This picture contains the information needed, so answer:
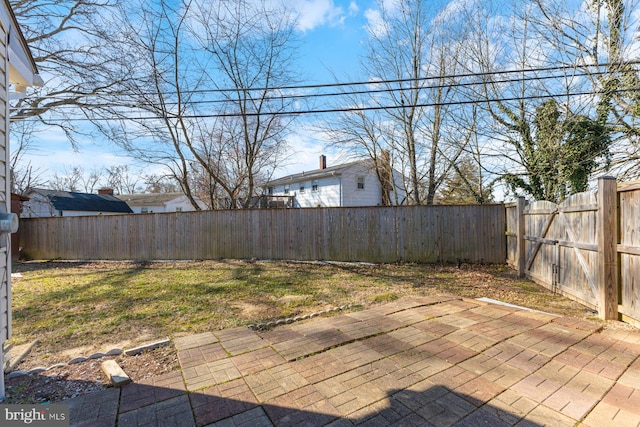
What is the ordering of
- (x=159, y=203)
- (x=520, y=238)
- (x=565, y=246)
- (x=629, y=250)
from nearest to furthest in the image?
(x=629, y=250), (x=565, y=246), (x=520, y=238), (x=159, y=203)

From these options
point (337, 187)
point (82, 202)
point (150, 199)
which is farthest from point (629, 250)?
point (150, 199)

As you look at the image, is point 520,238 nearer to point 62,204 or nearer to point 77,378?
point 77,378

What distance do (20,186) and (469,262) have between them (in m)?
25.1

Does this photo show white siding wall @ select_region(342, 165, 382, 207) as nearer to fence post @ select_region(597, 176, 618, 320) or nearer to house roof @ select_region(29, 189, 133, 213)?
fence post @ select_region(597, 176, 618, 320)

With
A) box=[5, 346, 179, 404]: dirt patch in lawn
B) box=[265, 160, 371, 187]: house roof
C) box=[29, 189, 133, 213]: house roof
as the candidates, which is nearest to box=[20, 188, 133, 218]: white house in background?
box=[29, 189, 133, 213]: house roof

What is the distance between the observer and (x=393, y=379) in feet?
7.47

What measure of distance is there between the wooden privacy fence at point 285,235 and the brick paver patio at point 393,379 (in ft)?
15.5

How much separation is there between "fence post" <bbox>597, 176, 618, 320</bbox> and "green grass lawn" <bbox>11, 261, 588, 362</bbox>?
414 millimetres

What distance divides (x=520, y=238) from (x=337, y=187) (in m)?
13.2

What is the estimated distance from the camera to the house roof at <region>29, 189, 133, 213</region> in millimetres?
21062

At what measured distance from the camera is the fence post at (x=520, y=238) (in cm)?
634

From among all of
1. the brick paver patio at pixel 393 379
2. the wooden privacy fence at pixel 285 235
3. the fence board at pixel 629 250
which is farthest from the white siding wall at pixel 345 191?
the brick paver patio at pixel 393 379

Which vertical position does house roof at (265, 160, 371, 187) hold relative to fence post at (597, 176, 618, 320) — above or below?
above

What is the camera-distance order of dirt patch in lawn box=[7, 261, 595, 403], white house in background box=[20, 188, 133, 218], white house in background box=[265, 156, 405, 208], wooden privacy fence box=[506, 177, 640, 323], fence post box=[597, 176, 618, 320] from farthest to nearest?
white house in background box=[20, 188, 133, 218], white house in background box=[265, 156, 405, 208], fence post box=[597, 176, 618, 320], wooden privacy fence box=[506, 177, 640, 323], dirt patch in lawn box=[7, 261, 595, 403]
